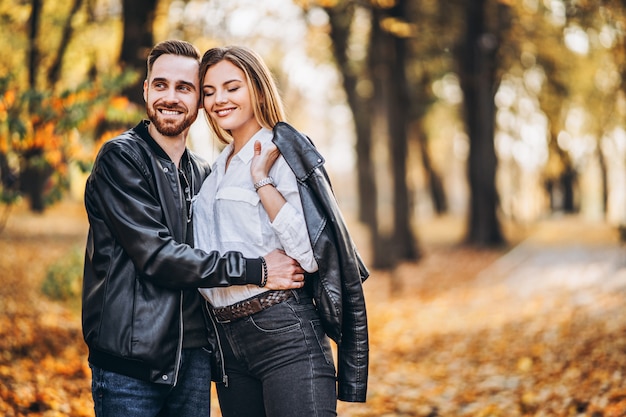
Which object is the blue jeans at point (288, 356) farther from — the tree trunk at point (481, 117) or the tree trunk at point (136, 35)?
the tree trunk at point (481, 117)

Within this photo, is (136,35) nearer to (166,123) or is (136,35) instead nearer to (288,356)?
(166,123)

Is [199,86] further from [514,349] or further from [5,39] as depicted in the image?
[5,39]

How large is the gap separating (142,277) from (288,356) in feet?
2.32

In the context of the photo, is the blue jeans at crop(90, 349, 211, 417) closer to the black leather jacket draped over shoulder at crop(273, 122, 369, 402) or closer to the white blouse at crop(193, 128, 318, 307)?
the white blouse at crop(193, 128, 318, 307)

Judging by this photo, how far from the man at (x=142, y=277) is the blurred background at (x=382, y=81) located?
3.54 ft

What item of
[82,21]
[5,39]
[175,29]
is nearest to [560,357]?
[175,29]

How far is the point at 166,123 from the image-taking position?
3.28m

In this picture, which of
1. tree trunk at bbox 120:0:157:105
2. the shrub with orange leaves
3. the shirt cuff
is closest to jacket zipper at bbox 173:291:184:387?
the shirt cuff

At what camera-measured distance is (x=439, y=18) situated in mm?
20156

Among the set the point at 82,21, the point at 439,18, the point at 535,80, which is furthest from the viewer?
the point at 535,80

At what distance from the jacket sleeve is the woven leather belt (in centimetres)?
12

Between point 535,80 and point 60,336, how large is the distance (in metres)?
20.2

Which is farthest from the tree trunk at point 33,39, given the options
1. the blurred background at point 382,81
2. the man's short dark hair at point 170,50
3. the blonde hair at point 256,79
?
the blonde hair at point 256,79

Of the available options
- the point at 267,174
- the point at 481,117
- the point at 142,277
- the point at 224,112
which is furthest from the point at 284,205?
the point at 481,117
